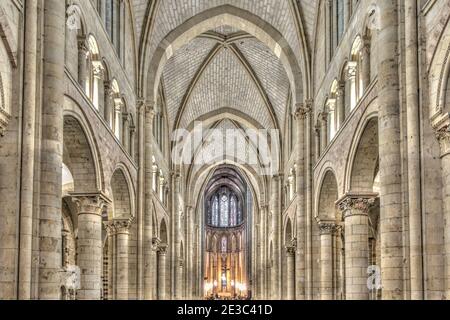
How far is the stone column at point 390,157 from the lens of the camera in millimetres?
15633

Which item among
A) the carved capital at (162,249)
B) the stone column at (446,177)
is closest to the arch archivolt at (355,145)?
the stone column at (446,177)

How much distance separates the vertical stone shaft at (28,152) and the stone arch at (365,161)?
32.2ft

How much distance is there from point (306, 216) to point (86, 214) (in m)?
11.9

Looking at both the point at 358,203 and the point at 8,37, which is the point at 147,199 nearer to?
the point at 358,203

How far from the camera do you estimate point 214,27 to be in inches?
1394

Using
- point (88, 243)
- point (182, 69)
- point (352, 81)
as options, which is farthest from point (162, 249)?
point (352, 81)

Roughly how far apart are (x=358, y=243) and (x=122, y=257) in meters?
10.5

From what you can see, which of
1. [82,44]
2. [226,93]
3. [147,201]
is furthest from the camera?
[226,93]

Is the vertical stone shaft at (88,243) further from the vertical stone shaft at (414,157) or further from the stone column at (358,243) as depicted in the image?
the vertical stone shaft at (414,157)

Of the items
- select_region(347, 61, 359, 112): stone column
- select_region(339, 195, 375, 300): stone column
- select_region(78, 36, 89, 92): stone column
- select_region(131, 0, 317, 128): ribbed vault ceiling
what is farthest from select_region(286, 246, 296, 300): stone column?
select_region(78, 36, 89, 92): stone column

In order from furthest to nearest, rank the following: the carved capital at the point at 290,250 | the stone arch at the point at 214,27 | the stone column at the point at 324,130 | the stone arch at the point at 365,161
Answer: the carved capital at the point at 290,250 < the stone arch at the point at 214,27 < the stone column at the point at 324,130 < the stone arch at the point at 365,161

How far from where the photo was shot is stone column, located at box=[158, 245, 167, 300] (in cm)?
4053

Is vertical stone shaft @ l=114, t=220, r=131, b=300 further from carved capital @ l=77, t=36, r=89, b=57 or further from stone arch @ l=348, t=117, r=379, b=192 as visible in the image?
stone arch @ l=348, t=117, r=379, b=192
